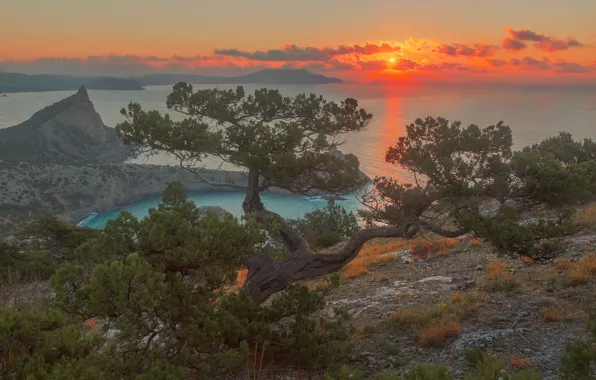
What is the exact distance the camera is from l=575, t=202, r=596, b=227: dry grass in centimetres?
1798

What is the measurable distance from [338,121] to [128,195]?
344 ft

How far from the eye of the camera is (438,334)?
9.32 meters

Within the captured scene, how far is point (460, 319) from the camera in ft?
34.4

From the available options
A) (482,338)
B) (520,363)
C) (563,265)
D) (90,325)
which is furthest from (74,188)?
(520,363)

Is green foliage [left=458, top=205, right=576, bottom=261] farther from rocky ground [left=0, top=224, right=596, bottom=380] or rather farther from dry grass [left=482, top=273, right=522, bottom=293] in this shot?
dry grass [left=482, top=273, right=522, bottom=293]

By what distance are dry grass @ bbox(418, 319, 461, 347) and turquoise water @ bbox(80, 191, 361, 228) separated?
67432 mm

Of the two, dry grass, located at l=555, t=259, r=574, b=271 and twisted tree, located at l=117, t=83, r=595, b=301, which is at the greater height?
twisted tree, located at l=117, t=83, r=595, b=301

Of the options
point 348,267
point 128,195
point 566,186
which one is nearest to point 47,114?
point 128,195

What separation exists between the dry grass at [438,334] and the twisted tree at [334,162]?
2.24m

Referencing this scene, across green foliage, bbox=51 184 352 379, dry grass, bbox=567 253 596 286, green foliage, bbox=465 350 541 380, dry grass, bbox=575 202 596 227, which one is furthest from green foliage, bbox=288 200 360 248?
green foliage, bbox=51 184 352 379

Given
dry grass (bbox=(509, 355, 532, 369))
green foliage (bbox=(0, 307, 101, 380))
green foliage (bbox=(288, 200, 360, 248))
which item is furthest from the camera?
green foliage (bbox=(288, 200, 360, 248))

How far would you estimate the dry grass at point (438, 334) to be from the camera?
9.28m

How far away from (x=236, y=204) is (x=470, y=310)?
9555cm

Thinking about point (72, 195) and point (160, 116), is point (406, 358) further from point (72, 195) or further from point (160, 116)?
point (72, 195)
